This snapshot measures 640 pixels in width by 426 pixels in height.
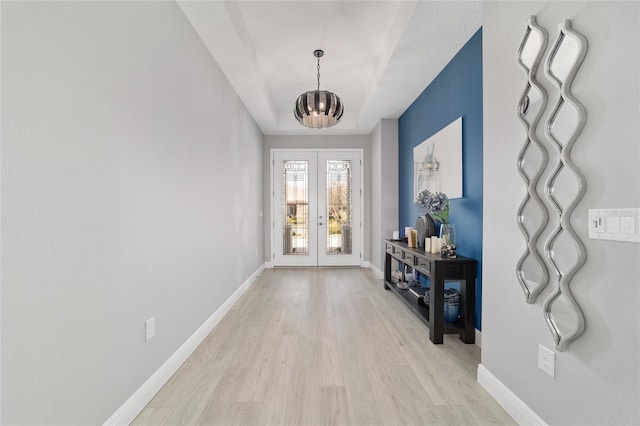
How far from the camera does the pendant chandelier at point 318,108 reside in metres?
3.17

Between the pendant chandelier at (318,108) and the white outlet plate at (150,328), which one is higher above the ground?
the pendant chandelier at (318,108)

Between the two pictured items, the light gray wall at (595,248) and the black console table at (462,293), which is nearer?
the light gray wall at (595,248)

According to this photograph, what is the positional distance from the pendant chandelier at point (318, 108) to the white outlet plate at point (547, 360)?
2.57m

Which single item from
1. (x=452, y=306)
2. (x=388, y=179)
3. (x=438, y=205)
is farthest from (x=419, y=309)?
(x=388, y=179)

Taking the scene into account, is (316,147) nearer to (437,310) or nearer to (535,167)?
(437,310)

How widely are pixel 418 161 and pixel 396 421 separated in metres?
3.08

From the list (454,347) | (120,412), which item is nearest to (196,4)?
(120,412)

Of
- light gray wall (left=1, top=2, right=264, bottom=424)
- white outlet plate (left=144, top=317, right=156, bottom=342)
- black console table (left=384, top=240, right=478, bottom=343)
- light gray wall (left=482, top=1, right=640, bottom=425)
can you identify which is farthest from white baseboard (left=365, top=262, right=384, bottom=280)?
white outlet plate (left=144, top=317, right=156, bottom=342)

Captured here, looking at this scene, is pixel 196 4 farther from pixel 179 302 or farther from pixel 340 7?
pixel 179 302

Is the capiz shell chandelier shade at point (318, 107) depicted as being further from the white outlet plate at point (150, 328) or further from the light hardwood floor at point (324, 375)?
the white outlet plate at point (150, 328)

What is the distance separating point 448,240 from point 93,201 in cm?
268

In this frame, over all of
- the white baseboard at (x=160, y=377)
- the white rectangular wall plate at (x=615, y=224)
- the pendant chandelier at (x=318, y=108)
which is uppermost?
the pendant chandelier at (x=318, y=108)

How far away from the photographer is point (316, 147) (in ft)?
19.5

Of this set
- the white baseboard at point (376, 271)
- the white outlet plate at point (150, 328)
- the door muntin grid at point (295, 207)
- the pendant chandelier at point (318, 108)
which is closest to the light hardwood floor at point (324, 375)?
the white outlet plate at point (150, 328)
